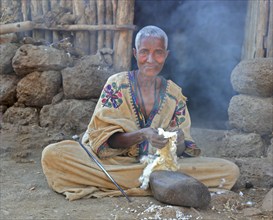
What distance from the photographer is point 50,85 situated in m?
5.37

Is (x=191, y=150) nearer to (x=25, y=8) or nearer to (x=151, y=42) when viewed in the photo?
(x=151, y=42)

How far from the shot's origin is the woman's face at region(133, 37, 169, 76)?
3.45 m

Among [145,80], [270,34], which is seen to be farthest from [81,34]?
[270,34]

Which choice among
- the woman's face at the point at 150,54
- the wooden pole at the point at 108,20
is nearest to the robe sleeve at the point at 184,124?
the woman's face at the point at 150,54

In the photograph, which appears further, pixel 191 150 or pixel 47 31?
pixel 47 31

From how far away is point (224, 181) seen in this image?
3623 mm

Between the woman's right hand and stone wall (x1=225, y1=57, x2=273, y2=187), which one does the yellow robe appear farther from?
stone wall (x1=225, y1=57, x2=273, y2=187)

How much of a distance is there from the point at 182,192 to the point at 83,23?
301cm

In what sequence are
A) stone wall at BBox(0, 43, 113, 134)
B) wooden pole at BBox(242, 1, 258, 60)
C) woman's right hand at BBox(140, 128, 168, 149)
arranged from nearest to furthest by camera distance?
woman's right hand at BBox(140, 128, 168, 149)
wooden pole at BBox(242, 1, 258, 60)
stone wall at BBox(0, 43, 113, 134)

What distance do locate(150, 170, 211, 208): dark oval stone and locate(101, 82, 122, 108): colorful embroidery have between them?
2.40 ft

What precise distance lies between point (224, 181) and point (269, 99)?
4.47 feet

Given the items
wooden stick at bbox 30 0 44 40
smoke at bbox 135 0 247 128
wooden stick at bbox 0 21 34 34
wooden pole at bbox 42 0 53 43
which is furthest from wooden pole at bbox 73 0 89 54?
smoke at bbox 135 0 247 128

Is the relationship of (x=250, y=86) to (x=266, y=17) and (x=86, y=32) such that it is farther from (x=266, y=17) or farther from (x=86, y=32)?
(x=86, y=32)

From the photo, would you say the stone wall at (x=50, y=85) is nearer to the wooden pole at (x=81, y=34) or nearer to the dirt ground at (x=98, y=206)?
the wooden pole at (x=81, y=34)
